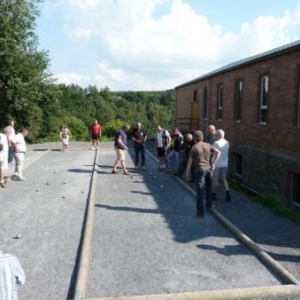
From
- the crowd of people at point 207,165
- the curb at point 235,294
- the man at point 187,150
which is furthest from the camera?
the man at point 187,150

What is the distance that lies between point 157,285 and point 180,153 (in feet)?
34.0

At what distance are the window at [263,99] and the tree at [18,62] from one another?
16.8m

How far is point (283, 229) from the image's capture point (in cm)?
823

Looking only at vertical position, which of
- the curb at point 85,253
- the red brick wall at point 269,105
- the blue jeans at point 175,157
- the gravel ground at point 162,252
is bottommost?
the gravel ground at point 162,252

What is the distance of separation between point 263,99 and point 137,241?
977 centimetres

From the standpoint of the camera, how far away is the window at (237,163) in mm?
17938

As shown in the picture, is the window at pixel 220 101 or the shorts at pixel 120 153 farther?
the window at pixel 220 101

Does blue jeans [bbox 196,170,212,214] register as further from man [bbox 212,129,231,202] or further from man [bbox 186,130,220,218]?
man [bbox 212,129,231,202]

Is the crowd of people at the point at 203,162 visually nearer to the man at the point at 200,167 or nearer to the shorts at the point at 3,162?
the man at the point at 200,167

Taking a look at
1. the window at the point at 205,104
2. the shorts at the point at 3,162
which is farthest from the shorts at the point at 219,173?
the window at the point at 205,104

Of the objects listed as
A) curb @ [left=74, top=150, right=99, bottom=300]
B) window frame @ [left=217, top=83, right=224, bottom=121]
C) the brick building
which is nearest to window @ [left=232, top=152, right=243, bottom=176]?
the brick building

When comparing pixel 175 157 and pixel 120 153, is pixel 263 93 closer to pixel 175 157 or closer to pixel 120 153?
pixel 175 157

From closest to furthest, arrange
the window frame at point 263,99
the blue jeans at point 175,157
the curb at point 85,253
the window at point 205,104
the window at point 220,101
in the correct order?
the curb at point 85,253
the window frame at point 263,99
the blue jeans at point 175,157
the window at point 220,101
the window at point 205,104

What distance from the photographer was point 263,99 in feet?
50.5
